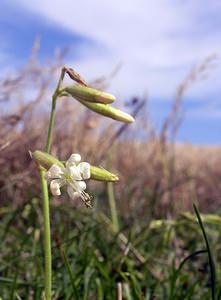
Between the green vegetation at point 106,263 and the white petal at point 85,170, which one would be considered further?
the green vegetation at point 106,263

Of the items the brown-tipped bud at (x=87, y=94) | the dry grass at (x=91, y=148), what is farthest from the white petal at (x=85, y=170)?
the dry grass at (x=91, y=148)

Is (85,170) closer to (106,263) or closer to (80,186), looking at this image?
(80,186)

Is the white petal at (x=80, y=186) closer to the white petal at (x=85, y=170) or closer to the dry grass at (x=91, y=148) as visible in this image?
the white petal at (x=85, y=170)

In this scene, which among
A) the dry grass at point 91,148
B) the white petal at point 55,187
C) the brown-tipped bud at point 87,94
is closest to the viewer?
the white petal at point 55,187

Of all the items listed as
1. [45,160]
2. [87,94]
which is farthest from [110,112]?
[45,160]

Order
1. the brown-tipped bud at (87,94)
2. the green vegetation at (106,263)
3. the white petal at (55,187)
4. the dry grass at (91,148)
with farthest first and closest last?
the dry grass at (91,148) → the green vegetation at (106,263) → the brown-tipped bud at (87,94) → the white petal at (55,187)

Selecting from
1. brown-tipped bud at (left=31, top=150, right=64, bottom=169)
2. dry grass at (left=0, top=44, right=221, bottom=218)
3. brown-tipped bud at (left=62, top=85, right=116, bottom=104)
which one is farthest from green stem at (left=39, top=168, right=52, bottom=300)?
dry grass at (left=0, top=44, right=221, bottom=218)
